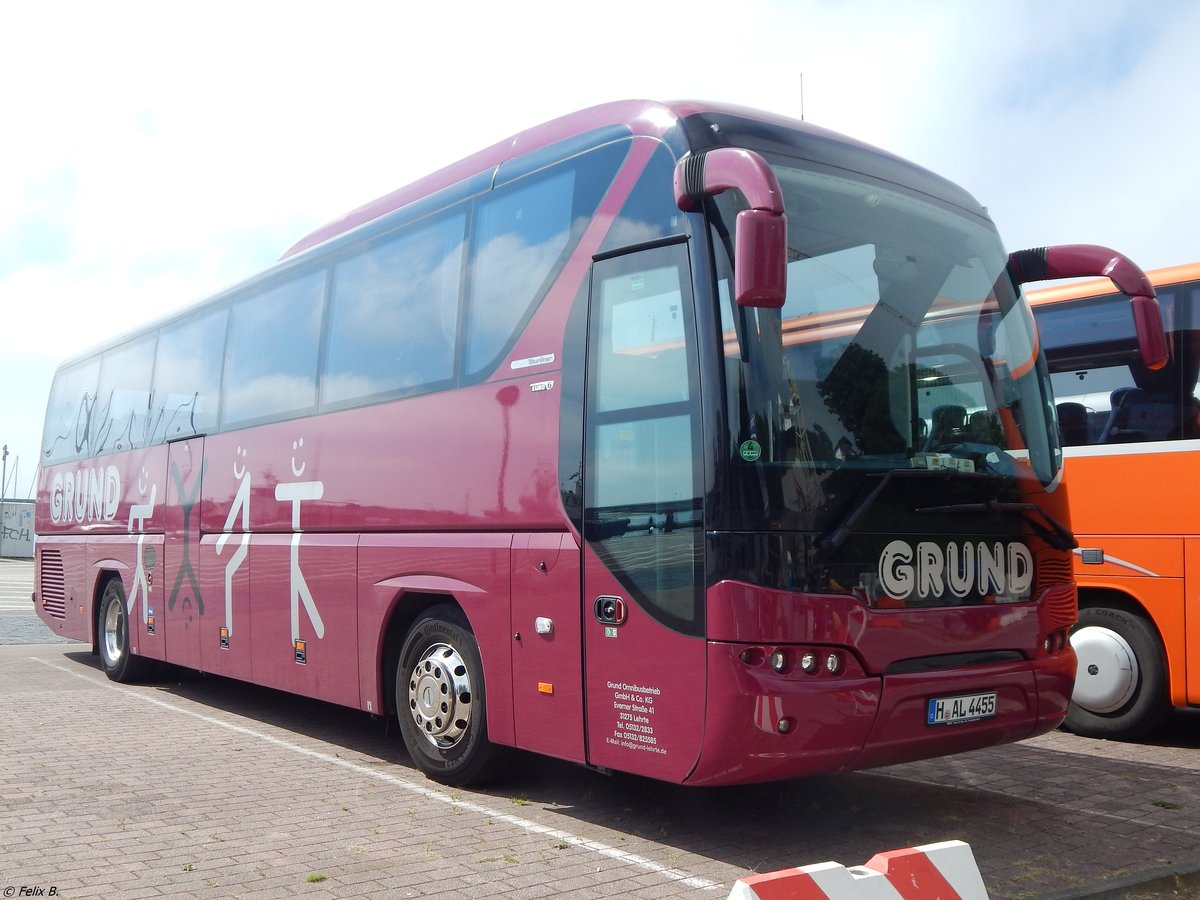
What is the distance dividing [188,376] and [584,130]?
20.6ft

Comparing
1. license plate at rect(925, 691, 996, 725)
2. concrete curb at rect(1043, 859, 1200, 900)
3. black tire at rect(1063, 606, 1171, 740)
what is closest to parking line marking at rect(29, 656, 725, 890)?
license plate at rect(925, 691, 996, 725)

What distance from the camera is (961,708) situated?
5734 millimetres

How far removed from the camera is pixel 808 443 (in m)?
5.33

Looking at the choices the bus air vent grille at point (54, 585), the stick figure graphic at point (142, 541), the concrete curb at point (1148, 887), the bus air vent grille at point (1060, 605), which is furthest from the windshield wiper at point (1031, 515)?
the bus air vent grille at point (54, 585)

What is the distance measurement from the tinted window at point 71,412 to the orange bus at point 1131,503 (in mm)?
10967

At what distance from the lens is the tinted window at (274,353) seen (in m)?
9.05

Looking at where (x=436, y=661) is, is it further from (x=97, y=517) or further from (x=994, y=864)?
(x=97, y=517)

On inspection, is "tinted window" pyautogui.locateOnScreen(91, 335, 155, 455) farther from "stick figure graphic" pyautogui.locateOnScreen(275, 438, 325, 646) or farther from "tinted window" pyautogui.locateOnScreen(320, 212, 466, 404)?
"tinted window" pyautogui.locateOnScreen(320, 212, 466, 404)

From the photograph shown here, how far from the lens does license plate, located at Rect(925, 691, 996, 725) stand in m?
5.61

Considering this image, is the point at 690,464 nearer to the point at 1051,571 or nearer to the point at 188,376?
the point at 1051,571

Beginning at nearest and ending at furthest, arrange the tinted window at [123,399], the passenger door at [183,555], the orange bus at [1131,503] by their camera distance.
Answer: the orange bus at [1131,503] < the passenger door at [183,555] < the tinted window at [123,399]

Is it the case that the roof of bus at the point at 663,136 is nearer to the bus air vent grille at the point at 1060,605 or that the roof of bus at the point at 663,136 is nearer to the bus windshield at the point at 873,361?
the bus windshield at the point at 873,361

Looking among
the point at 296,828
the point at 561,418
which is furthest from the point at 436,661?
the point at 561,418

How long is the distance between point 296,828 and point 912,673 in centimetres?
319
